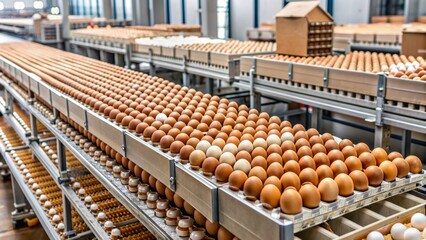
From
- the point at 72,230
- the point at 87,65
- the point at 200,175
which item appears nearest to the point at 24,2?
the point at 87,65

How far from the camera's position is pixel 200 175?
7.08 feet

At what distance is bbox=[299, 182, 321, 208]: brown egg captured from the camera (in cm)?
181

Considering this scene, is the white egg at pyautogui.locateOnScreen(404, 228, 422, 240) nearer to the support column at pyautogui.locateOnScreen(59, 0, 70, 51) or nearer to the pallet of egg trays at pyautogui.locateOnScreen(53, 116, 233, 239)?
the pallet of egg trays at pyautogui.locateOnScreen(53, 116, 233, 239)

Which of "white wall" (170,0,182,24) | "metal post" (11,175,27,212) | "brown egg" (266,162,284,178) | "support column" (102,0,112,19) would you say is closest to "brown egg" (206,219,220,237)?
"brown egg" (266,162,284,178)

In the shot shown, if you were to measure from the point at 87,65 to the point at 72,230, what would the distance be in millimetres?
2669

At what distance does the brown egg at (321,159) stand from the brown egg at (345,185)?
199mm

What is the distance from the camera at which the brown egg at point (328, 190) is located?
1.87m

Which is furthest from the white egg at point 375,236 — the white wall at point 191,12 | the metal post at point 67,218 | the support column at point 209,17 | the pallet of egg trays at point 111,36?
the white wall at point 191,12

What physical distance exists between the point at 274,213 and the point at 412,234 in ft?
1.87

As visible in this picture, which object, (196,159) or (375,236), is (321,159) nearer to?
(375,236)

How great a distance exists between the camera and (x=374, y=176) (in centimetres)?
203

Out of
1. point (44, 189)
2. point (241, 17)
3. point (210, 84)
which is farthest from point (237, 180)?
point (241, 17)

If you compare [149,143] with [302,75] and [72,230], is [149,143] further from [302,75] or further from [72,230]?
[302,75]

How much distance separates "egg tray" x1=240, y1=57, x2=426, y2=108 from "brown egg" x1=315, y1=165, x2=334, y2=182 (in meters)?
1.88
